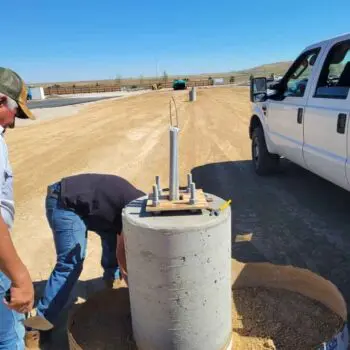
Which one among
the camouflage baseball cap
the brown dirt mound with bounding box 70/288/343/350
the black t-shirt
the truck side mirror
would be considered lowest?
the brown dirt mound with bounding box 70/288/343/350

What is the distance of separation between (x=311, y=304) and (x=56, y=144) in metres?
10.4

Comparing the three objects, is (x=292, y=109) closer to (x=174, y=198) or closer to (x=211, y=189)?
(x=211, y=189)

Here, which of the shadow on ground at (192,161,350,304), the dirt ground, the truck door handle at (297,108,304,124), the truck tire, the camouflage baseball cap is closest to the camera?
the camouflage baseball cap

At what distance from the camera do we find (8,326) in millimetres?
2297

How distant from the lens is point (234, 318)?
11.2 ft

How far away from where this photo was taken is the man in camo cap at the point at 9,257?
6.55ft

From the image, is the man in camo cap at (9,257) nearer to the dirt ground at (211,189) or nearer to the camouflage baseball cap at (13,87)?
the camouflage baseball cap at (13,87)


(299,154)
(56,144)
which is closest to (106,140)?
(56,144)

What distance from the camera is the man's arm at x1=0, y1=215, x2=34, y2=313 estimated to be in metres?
1.95

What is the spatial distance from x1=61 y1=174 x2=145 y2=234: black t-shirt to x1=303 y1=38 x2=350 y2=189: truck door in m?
2.28

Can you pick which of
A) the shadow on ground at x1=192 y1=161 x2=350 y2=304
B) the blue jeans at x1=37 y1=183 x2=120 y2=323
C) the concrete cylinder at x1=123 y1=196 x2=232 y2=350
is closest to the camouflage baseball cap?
the concrete cylinder at x1=123 y1=196 x2=232 y2=350

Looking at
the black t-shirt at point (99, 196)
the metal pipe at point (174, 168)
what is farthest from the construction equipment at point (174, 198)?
Answer: the black t-shirt at point (99, 196)

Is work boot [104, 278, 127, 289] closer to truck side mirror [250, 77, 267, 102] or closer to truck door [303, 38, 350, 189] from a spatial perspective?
truck door [303, 38, 350, 189]

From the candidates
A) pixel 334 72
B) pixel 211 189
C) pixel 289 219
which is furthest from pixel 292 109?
pixel 211 189
